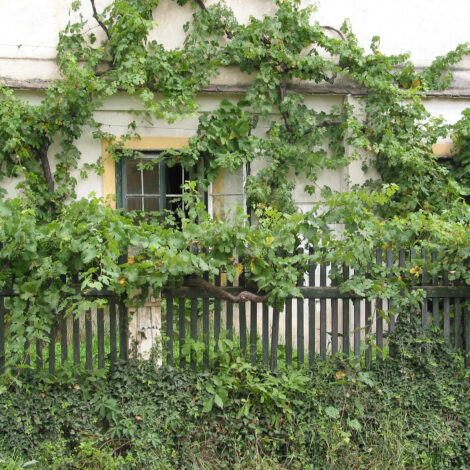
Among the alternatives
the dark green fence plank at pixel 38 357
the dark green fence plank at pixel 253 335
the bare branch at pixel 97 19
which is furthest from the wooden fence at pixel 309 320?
the bare branch at pixel 97 19

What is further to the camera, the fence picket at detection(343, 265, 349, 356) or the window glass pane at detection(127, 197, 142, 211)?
the window glass pane at detection(127, 197, 142, 211)

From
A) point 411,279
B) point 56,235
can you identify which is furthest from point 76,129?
point 411,279

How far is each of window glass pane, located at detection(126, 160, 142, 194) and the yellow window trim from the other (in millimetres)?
205

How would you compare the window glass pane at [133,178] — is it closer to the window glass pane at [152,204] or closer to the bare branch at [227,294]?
the window glass pane at [152,204]

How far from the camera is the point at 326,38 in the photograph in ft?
22.6

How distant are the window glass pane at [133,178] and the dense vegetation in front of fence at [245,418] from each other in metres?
3.37

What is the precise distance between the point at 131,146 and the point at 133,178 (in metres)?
0.43

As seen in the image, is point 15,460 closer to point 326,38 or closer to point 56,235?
point 56,235

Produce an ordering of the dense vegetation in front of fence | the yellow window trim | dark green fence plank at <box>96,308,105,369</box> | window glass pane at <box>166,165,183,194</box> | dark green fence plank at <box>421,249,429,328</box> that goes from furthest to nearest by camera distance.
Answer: window glass pane at <box>166,165,183,194</box> → the yellow window trim → dark green fence plank at <box>421,249,429,328</box> → dark green fence plank at <box>96,308,105,369</box> → the dense vegetation in front of fence

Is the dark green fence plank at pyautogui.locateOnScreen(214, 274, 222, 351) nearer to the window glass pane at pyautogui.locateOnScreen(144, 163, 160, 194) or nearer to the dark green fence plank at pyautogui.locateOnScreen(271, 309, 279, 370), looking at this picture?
the dark green fence plank at pyautogui.locateOnScreen(271, 309, 279, 370)

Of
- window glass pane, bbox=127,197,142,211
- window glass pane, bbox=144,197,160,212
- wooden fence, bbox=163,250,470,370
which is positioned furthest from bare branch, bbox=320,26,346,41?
wooden fence, bbox=163,250,470,370

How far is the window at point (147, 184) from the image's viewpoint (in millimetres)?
7145

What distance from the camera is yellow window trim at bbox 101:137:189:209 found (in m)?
6.98

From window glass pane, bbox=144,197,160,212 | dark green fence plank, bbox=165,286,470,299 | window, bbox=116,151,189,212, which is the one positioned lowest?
dark green fence plank, bbox=165,286,470,299
